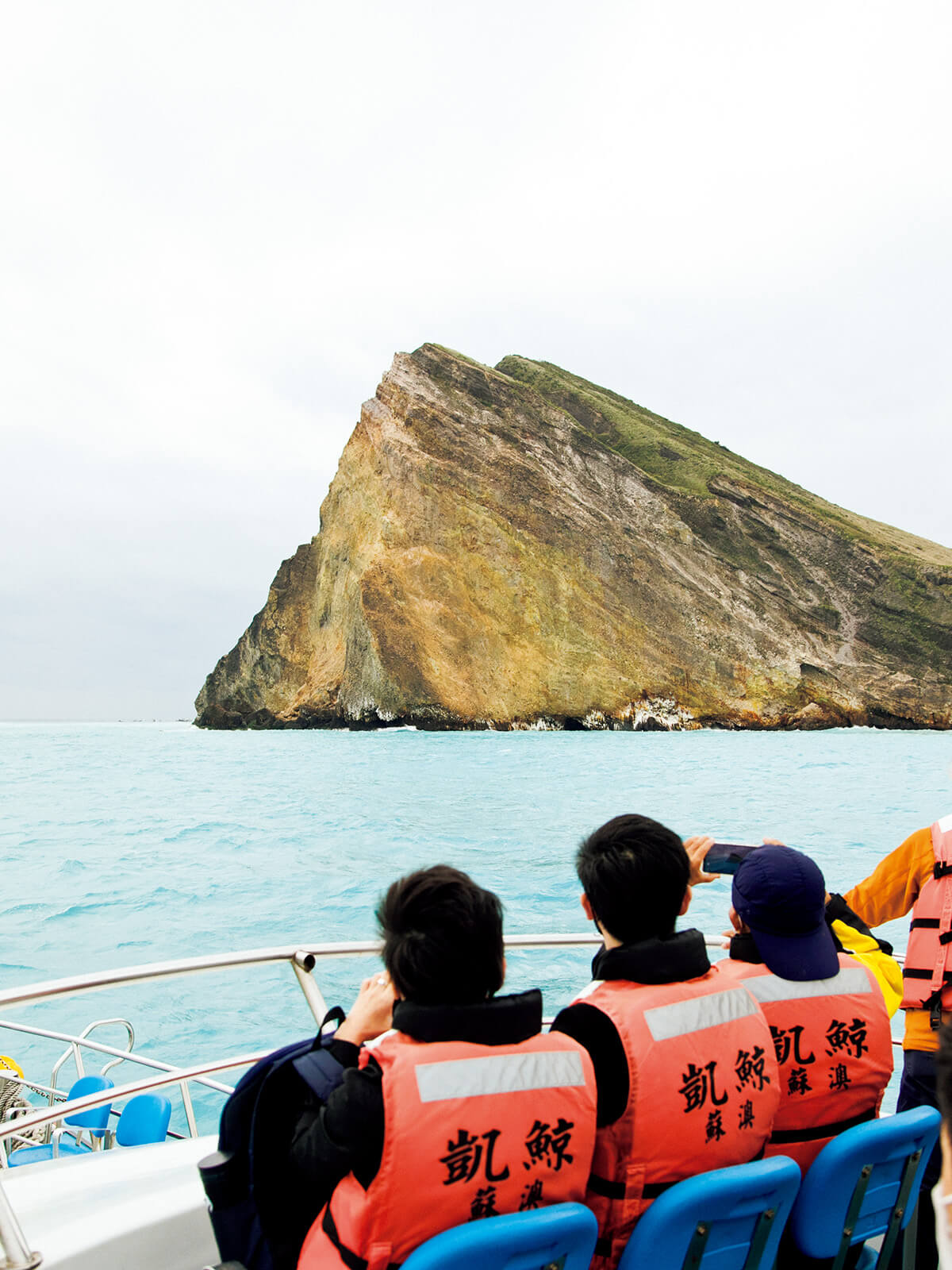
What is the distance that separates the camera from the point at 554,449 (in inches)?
2367

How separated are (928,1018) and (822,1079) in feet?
1.78

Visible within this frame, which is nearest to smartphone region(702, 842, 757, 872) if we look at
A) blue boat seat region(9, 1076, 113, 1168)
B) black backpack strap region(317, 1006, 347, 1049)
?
black backpack strap region(317, 1006, 347, 1049)

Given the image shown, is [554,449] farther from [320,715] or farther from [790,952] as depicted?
[790,952]

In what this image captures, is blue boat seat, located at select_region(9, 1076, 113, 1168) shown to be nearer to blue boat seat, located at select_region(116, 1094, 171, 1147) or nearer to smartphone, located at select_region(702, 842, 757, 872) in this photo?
blue boat seat, located at select_region(116, 1094, 171, 1147)

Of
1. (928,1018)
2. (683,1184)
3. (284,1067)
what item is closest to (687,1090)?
(683,1184)

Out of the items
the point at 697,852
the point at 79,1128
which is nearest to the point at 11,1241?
the point at 697,852

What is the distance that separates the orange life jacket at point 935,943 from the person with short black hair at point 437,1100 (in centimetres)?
124

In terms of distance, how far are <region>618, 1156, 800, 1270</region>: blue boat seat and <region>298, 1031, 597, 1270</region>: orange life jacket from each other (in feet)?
0.54

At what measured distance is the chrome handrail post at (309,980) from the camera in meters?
2.26

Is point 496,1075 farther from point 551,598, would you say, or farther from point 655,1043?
point 551,598

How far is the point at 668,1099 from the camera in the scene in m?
1.67

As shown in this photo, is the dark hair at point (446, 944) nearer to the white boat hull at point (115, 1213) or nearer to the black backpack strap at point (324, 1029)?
the black backpack strap at point (324, 1029)

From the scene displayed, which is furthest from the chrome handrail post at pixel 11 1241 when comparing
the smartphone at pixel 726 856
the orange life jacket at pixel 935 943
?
the orange life jacket at pixel 935 943

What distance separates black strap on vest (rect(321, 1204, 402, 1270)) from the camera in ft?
4.73
